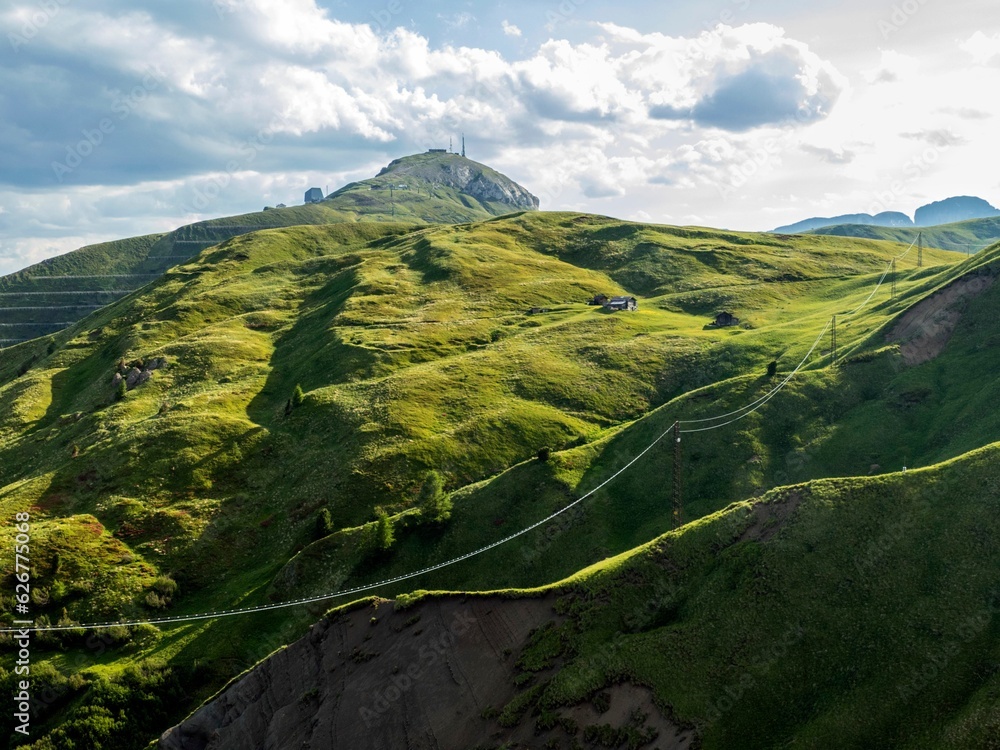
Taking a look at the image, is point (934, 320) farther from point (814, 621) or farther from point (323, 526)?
point (323, 526)

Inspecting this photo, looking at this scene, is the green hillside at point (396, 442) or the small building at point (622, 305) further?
the small building at point (622, 305)

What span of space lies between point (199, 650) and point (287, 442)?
117 feet

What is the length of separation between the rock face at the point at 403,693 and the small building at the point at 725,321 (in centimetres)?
10045

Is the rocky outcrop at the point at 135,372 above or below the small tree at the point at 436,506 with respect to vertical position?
above

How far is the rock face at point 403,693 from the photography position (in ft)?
101

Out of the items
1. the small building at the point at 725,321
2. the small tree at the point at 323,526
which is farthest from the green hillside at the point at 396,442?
the small building at the point at 725,321

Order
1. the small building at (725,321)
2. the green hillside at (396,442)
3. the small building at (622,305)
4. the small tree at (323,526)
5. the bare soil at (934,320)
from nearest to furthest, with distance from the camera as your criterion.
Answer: the green hillside at (396,442)
the small tree at (323,526)
the bare soil at (934,320)
the small building at (725,321)
the small building at (622,305)

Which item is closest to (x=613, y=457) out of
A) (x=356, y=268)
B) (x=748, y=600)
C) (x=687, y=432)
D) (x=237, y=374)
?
(x=687, y=432)

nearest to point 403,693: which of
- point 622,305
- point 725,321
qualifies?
point 725,321

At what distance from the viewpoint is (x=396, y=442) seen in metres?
83.5

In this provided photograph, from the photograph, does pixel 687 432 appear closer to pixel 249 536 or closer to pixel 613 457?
pixel 613 457

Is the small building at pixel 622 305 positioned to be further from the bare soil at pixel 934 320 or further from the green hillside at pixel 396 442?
the bare soil at pixel 934 320

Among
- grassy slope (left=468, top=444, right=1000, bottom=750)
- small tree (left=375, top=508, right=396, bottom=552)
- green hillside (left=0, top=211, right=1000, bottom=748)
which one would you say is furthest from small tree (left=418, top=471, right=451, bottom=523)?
grassy slope (left=468, top=444, right=1000, bottom=750)

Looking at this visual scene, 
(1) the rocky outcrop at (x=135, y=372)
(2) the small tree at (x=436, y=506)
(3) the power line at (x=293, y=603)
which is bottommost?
(3) the power line at (x=293, y=603)
